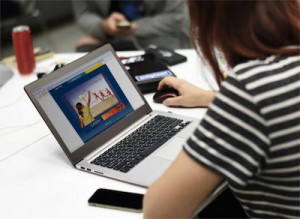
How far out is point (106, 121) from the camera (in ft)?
4.25

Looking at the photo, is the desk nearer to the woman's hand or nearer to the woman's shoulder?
the woman's hand

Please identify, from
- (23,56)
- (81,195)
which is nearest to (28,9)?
(23,56)

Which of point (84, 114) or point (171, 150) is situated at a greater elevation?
point (84, 114)

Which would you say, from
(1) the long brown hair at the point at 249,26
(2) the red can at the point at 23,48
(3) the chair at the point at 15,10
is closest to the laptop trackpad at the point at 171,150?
(1) the long brown hair at the point at 249,26

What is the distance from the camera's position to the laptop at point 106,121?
115 cm

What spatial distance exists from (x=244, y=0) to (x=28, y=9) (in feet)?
10.1

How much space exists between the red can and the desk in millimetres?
329

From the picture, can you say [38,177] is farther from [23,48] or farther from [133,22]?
[133,22]

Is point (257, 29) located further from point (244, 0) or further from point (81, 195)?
point (81, 195)

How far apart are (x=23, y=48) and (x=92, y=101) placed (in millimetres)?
745

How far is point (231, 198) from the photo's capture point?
118 cm

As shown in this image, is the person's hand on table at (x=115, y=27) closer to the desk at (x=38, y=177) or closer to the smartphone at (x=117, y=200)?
the desk at (x=38, y=177)

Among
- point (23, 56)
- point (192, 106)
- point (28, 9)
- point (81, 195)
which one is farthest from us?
point (28, 9)

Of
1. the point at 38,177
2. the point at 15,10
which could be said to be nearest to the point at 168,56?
the point at 38,177
